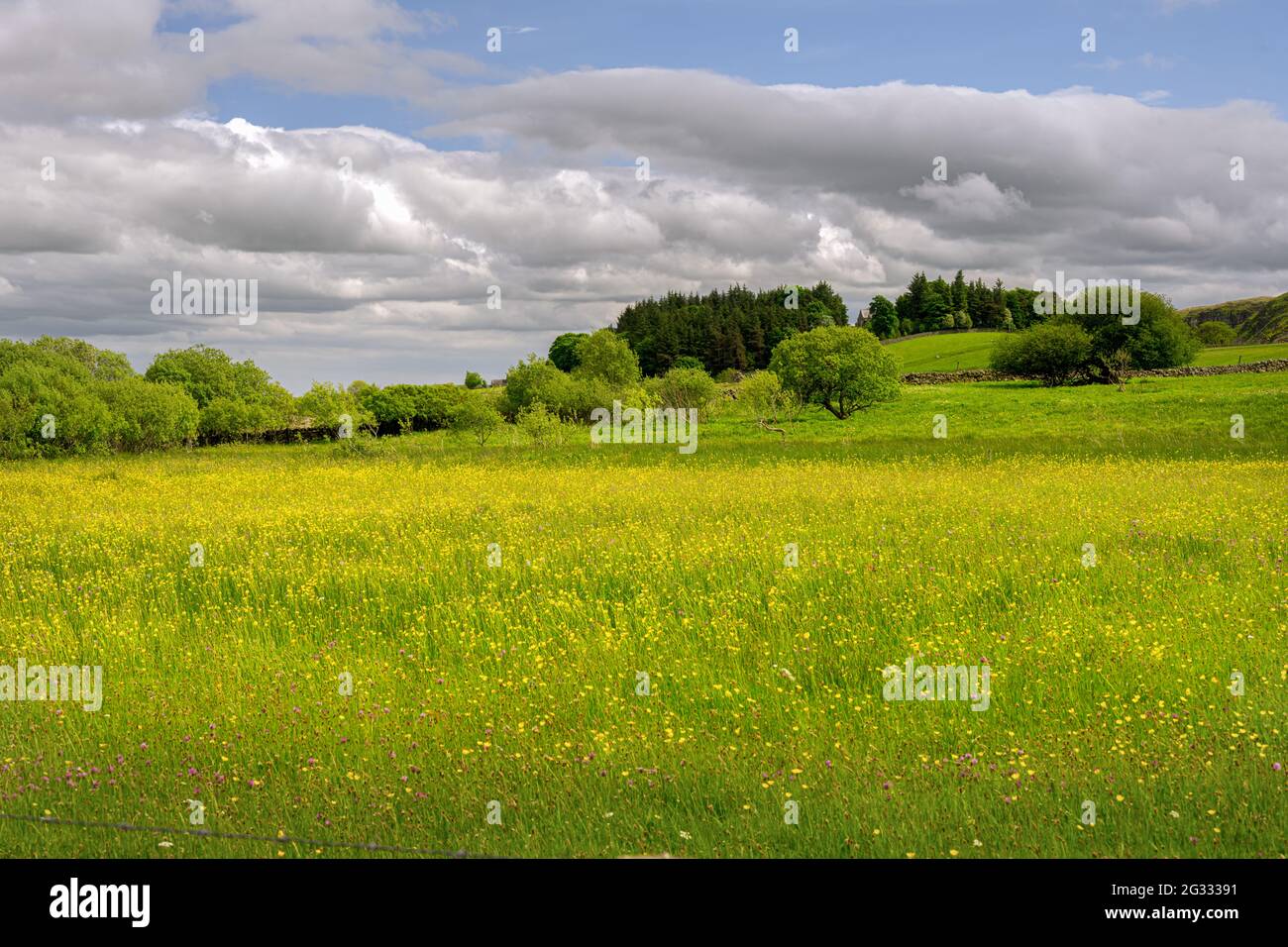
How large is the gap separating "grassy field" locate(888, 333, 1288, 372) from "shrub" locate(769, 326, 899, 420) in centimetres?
3801

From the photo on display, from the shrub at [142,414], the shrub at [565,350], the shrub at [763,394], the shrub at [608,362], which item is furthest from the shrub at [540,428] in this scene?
the shrub at [565,350]

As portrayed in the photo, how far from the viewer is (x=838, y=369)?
225 ft

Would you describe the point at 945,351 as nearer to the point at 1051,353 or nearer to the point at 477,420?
the point at 1051,353

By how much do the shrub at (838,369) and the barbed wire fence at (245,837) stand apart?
210 feet

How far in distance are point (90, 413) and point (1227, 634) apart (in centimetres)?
6200

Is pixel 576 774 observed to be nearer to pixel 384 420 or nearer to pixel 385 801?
pixel 385 801

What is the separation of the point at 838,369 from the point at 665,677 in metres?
61.3

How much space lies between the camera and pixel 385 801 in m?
7.40

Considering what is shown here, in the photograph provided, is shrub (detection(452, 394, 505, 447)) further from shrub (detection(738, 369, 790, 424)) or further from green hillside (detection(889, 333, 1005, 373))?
green hillside (detection(889, 333, 1005, 373))

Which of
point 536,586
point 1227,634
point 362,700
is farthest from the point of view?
point 536,586

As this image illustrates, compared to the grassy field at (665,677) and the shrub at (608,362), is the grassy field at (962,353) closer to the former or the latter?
the shrub at (608,362)

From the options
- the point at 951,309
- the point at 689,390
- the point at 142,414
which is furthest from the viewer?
the point at 951,309

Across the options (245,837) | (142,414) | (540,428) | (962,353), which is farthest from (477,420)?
(962,353)

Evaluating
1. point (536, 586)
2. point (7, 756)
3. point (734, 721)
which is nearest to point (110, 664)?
point (7, 756)
